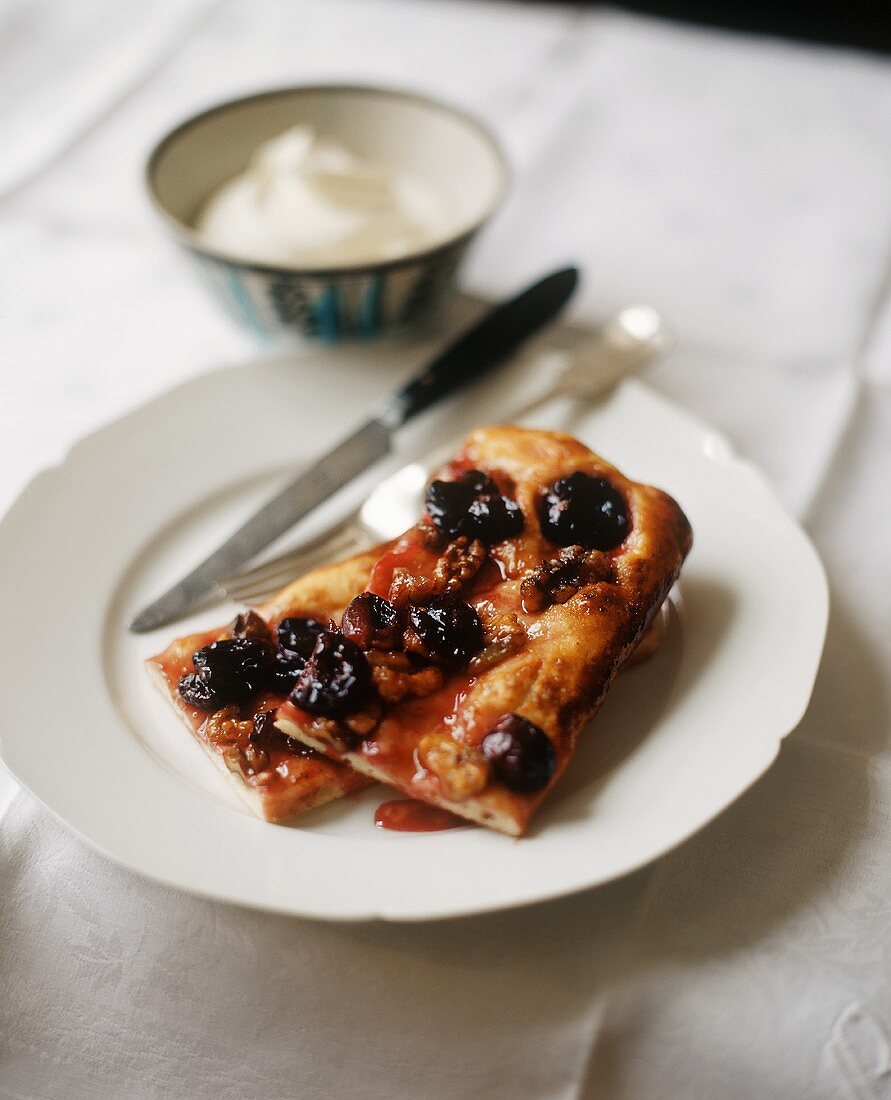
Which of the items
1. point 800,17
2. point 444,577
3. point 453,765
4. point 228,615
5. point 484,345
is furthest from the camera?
point 800,17

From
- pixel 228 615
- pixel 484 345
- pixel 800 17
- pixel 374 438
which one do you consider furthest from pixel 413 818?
pixel 800 17

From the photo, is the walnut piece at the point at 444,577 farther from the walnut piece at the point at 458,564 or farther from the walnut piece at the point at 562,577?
the walnut piece at the point at 562,577

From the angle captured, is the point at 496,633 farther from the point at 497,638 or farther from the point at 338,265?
the point at 338,265

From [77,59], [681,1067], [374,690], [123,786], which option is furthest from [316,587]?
[77,59]

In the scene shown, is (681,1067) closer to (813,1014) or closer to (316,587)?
(813,1014)

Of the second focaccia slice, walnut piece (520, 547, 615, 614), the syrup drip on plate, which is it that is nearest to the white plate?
the syrup drip on plate

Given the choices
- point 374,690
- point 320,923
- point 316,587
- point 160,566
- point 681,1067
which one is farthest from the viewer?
point 160,566
